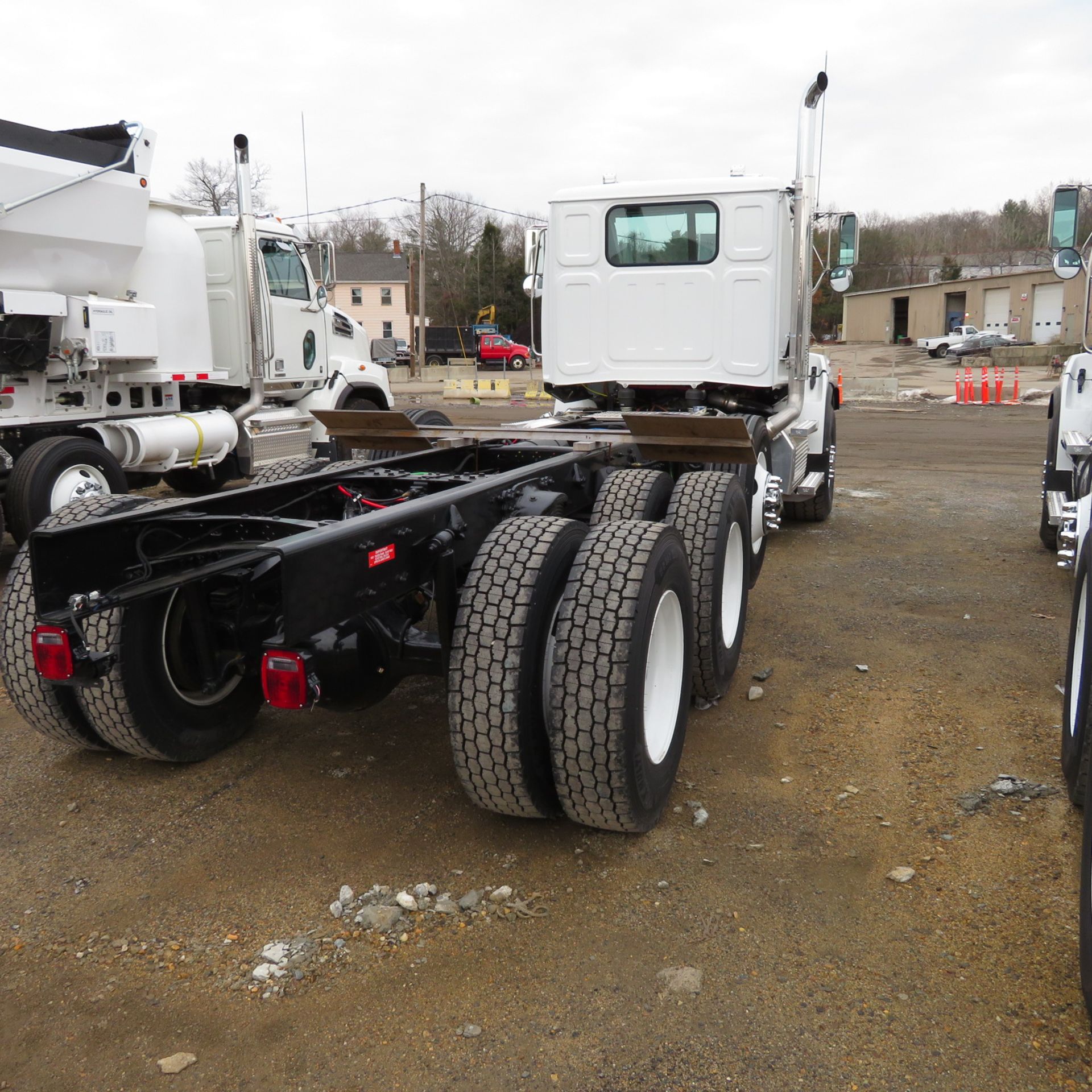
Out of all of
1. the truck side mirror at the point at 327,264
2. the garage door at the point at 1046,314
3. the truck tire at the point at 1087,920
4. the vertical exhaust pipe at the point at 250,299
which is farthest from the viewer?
the garage door at the point at 1046,314

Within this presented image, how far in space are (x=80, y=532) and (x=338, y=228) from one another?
7069 cm

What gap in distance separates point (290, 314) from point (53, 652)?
26.2ft

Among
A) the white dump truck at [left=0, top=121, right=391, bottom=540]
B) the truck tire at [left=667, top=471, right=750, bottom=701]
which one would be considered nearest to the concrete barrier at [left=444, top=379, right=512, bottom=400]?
the white dump truck at [left=0, top=121, right=391, bottom=540]

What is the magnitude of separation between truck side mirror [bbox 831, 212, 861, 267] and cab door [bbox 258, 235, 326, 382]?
5.53 meters

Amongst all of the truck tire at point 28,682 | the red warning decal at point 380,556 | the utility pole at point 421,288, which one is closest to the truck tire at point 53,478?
the truck tire at point 28,682

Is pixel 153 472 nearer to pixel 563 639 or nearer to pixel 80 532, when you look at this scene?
pixel 80 532

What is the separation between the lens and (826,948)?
2.78 meters

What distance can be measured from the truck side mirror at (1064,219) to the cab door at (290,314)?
708cm

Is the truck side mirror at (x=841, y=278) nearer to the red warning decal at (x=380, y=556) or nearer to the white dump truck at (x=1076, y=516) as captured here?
the white dump truck at (x=1076, y=516)

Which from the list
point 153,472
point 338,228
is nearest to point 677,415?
→ point 153,472

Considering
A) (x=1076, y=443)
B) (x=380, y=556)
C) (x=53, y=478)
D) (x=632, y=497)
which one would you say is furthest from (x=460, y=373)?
(x=380, y=556)

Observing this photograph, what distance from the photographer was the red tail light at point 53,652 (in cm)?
292

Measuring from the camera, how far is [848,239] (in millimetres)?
7938

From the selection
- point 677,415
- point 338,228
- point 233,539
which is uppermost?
point 338,228
